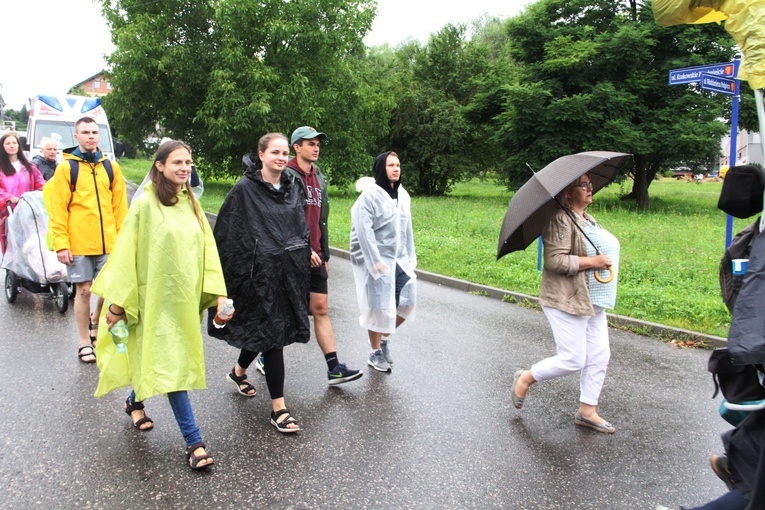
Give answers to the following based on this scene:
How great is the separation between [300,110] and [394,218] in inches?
855

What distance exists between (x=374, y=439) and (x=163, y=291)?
1.64m

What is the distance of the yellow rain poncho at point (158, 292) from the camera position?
3.63 meters

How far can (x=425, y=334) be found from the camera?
6840mm

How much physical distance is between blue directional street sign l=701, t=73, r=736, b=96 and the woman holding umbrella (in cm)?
Answer: 372

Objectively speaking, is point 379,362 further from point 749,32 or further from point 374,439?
point 749,32

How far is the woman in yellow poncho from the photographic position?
11.9ft

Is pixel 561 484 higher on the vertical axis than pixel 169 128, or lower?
lower

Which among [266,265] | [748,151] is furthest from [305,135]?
[748,151]

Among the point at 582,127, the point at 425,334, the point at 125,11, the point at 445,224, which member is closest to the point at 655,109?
the point at 582,127

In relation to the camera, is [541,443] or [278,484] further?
[541,443]

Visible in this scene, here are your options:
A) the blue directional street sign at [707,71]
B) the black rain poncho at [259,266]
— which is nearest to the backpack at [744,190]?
the black rain poncho at [259,266]

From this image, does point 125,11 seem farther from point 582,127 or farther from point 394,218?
point 394,218

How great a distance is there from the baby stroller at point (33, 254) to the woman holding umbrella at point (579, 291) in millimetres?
5549

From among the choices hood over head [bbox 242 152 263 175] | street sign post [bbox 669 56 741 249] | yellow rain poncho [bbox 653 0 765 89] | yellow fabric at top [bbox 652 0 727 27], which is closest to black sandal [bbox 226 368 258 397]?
hood over head [bbox 242 152 263 175]
